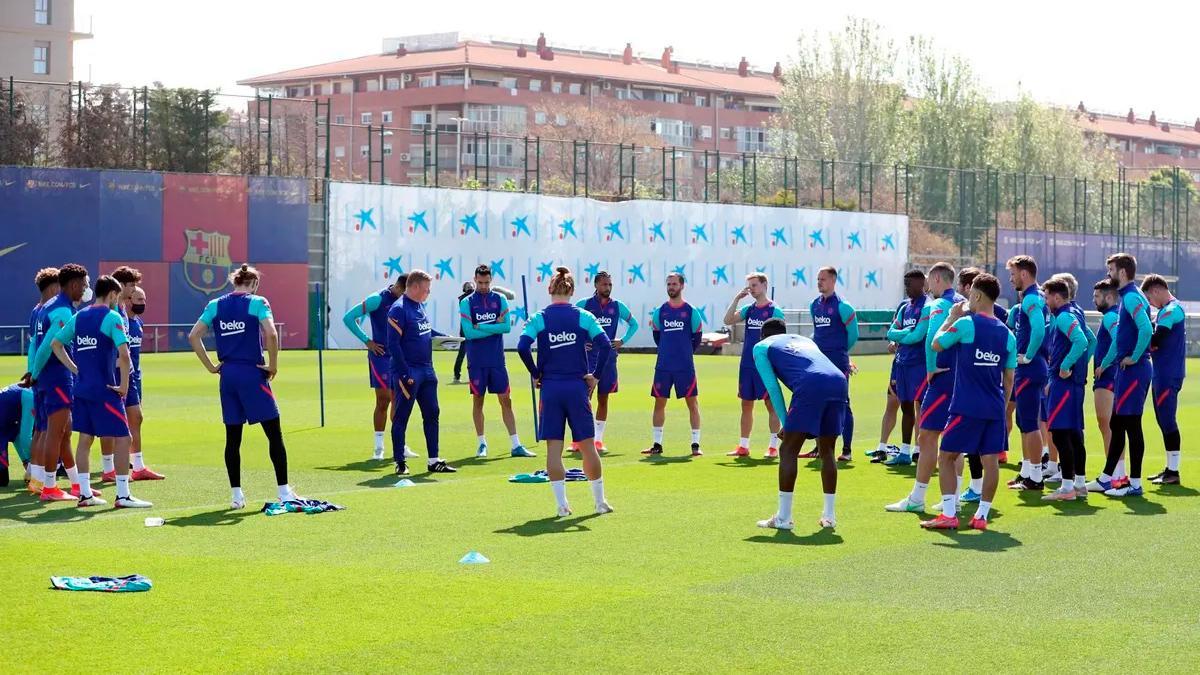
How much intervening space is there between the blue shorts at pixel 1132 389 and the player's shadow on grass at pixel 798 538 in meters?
4.09

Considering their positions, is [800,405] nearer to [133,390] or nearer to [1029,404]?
[1029,404]

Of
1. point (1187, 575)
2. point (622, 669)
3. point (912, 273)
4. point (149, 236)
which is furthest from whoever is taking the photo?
point (149, 236)

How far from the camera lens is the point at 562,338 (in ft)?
42.3

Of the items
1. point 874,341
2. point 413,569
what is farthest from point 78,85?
point 413,569

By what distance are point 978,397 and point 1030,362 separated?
8.23ft

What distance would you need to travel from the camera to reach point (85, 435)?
13.7 meters

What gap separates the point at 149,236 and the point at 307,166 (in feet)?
21.7

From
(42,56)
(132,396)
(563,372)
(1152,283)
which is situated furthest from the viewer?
(42,56)

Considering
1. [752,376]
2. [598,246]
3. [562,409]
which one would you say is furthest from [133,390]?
[598,246]

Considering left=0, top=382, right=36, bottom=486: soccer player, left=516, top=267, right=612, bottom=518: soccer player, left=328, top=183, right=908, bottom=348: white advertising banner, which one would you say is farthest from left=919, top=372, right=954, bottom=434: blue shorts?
left=328, top=183, right=908, bottom=348: white advertising banner

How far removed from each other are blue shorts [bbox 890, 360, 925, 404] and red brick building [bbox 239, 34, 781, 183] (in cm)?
8583

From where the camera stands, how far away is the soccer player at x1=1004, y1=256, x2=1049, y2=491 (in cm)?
1416

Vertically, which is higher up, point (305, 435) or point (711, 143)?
point (711, 143)

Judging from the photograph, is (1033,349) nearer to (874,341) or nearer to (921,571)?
(921,571)
